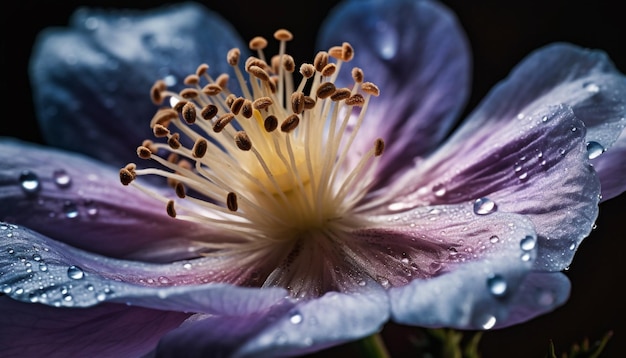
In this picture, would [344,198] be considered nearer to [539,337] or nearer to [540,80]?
[540,80]

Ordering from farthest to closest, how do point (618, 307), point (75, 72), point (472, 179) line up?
Result: point (618, 307) → point (75, 72) → point (472, 179)

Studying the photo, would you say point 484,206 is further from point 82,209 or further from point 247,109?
point 82,209

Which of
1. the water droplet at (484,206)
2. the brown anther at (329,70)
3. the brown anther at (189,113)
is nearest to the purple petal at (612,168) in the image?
the water droplet at (484,206)

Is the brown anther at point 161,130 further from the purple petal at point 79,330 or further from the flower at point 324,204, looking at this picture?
the purple petal at point 79,330

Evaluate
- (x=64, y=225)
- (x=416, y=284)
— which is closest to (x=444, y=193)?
(x=416, y=284)

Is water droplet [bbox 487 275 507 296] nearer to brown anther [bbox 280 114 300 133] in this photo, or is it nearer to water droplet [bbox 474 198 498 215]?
water droplet [bbox 474 198 498 215]
